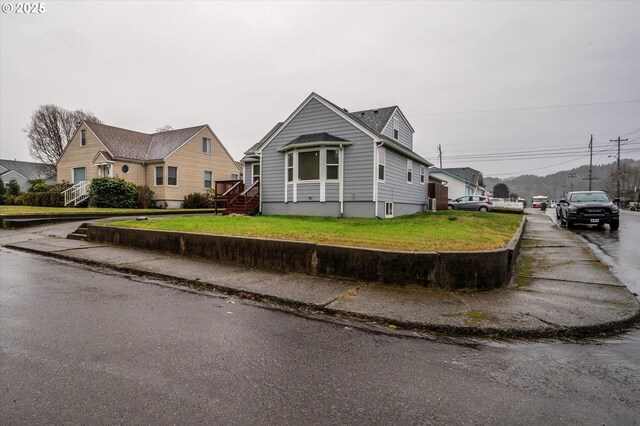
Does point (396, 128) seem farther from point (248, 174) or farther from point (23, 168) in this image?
point (23, 168)

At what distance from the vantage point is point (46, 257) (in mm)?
8422

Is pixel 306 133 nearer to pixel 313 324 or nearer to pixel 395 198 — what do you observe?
pixel 395 198

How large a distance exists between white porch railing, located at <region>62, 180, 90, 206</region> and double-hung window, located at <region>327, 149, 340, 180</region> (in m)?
19.3

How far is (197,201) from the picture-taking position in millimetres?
27453

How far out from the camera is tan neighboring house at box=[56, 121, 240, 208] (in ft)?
86.1

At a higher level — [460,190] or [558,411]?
[460,190]

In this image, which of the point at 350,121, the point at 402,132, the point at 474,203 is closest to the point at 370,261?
the point at 350,121

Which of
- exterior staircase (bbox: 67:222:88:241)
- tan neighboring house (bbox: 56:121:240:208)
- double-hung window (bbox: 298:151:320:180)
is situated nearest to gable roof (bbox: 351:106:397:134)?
double-hung window (bbox: 298:151:320:180)

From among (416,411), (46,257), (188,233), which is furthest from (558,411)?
(46,257)

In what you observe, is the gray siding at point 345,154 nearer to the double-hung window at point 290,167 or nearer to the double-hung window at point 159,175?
the double-hung window at point 290,167

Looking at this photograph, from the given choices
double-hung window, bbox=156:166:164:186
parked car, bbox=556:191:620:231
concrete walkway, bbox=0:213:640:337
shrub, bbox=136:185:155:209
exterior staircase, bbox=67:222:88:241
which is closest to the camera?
concrete walkway, bbox=0:213:640:337

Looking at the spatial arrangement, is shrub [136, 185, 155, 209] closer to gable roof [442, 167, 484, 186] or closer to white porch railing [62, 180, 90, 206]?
white porch railing [62, 180, 90, 206]

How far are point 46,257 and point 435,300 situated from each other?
370 inches

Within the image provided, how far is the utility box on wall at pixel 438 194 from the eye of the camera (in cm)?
2319
